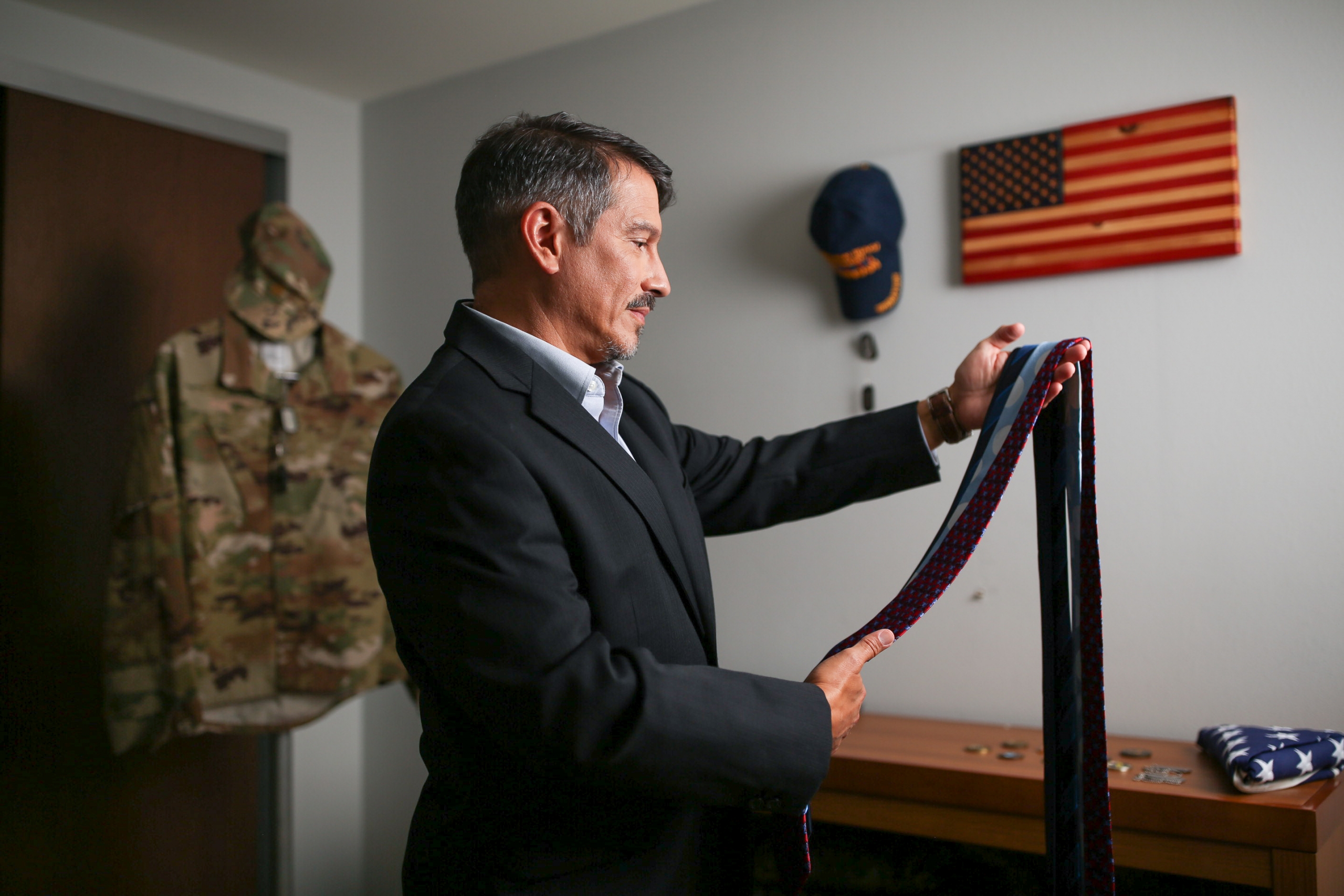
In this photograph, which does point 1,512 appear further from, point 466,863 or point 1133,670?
point 1133,670

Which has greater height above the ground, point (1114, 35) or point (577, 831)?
point (1114, 35)

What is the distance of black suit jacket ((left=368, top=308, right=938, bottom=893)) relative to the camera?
39.3 inches

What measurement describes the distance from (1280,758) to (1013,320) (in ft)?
3.36

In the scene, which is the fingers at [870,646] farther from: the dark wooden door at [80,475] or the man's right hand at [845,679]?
the dark wooden door at [80,475]

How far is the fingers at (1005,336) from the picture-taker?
1386mm

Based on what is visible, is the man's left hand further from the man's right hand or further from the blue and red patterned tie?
the man's right hand

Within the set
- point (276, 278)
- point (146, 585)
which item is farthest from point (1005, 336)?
point (146, 585)

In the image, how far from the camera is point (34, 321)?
2514mm

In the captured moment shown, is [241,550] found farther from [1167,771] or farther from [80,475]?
[1167,771]

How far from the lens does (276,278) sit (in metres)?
2.41

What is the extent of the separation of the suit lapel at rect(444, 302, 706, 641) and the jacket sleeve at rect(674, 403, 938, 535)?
33 centimetres

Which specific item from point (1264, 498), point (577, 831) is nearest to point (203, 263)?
point (577, 831)

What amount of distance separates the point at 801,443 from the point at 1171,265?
3.23ft

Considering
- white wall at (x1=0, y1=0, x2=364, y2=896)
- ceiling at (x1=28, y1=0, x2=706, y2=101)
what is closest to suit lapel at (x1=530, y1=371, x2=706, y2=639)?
ceiling at (x1=28, y1=0, x2=706, y2=101)
